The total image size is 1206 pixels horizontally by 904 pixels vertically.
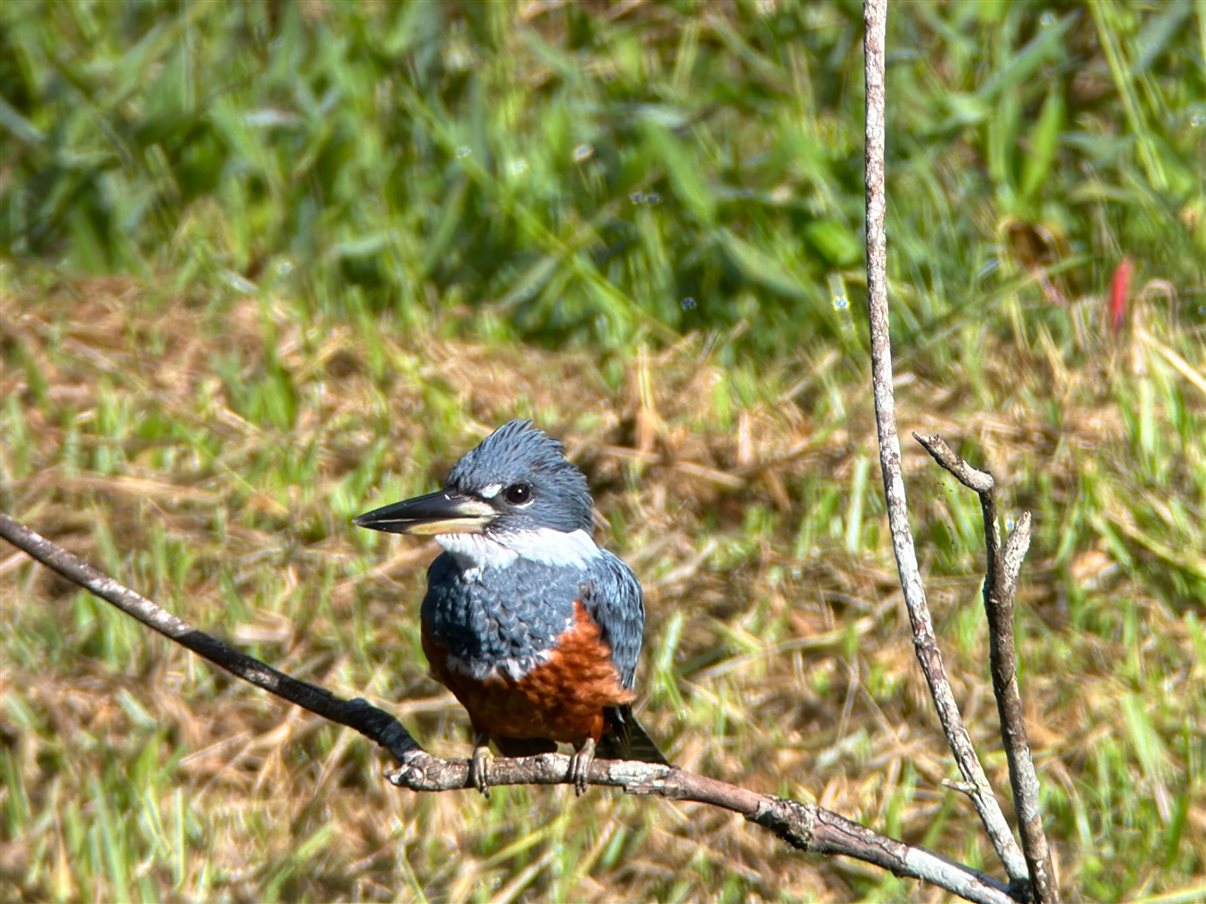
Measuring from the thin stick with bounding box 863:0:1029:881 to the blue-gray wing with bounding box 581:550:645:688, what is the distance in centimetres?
89

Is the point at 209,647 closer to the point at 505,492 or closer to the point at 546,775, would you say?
the point at 546,775

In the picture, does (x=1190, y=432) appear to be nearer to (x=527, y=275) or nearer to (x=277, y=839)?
(x=527, y=275)

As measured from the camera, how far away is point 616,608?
9.93 feet

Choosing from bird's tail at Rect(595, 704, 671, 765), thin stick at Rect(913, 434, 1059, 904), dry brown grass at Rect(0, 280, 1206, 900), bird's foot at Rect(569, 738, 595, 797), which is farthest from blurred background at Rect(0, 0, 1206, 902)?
thin stick at Rect(913, 434, 1059, 904)

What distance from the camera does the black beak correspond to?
106 inches

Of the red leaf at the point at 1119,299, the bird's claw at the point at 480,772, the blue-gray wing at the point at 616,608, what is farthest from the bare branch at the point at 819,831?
the red leaf at the point at 1119,299

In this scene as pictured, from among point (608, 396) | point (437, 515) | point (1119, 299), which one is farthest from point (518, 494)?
point (1119, 299)

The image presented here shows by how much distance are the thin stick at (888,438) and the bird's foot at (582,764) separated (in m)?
0.53

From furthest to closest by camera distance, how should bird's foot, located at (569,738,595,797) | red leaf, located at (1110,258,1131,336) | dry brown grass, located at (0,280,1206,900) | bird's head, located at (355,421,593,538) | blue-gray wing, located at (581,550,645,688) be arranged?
red leaf, located at (1110,258,1131,336) → dry brown grass, located at (0,280,1206,900) → blue-gray wing, located at (581,550,645,688) → bird's head, located at (355,421,593,538) → bird's foot, located at (569,738,595,797)

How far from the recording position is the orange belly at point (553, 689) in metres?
2.86

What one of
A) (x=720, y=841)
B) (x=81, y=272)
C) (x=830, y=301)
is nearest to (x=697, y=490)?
(x=830, y=301)

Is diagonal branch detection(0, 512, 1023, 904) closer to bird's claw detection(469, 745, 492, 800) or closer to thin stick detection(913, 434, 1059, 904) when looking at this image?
bird's claw detection(469, 745, 492, 800)

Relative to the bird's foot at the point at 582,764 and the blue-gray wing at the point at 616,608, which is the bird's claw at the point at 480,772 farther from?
the blue-gray wing at the point at 616,608

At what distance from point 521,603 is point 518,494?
19 centimetres
